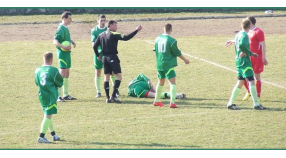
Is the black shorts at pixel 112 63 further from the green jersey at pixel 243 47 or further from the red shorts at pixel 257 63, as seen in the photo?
the red shorts at pixel 257 63

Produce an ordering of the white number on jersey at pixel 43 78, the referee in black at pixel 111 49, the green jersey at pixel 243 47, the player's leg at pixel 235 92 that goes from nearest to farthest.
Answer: the white number on jersey at pixel 43 78 < the green jersey at pixel 243 47 < the player's leg at pixel 235 92 < the referee in black at pixel 111 49

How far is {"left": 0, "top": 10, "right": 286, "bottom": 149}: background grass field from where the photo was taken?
10859 mm

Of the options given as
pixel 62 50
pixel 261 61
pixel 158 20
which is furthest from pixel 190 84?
pixel 158 20

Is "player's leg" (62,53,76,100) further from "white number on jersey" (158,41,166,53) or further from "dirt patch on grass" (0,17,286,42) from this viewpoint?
"dirt patch on grass" (0,17,286,42)

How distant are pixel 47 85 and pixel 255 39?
549cm

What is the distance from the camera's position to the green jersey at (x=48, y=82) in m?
10.7

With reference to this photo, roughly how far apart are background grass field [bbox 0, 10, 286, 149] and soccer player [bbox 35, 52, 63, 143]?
410 mm

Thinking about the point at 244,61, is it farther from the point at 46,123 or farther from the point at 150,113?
the point at 46,123

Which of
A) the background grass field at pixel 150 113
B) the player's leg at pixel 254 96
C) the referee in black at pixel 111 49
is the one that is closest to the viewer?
the background grass field at pixel 150 113

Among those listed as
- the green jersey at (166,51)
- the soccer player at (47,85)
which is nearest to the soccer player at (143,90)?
the green jersey at (166,51)

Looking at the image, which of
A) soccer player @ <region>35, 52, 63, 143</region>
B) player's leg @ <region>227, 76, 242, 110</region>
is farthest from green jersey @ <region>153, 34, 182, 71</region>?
soccer player @ <region>35, 52, 63, 143</region>

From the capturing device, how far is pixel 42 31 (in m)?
27.2

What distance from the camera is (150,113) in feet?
43.1

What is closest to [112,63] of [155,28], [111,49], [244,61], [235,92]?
[111,49]
